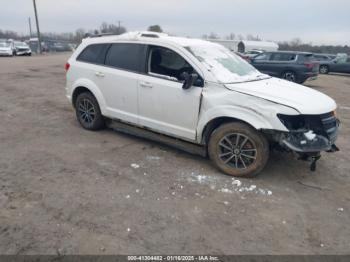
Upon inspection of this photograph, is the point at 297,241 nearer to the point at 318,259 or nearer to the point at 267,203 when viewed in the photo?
the point at 318,259

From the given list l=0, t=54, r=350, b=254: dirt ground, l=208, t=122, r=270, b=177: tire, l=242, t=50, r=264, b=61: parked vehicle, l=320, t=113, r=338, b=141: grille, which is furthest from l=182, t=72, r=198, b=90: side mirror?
l=242, t=50, r=264, b=61: parked vehicle

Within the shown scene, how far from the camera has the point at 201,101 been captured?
4.20 metres

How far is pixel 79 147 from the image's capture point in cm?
508

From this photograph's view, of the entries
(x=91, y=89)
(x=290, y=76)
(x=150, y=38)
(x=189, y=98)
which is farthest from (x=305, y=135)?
(x=290, y=76)

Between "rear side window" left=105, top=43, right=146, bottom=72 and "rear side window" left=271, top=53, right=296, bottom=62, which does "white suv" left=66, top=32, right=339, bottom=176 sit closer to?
"rear side window" left=105, top=43, right=146, bottom=72

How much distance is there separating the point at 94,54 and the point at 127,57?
0.88 metres

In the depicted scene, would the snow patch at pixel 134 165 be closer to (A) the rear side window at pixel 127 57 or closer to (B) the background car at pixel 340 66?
(A) the rear side window at pixel 127 57

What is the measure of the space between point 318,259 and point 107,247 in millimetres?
1912

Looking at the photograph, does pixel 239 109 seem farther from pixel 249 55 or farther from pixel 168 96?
pixel 249 55

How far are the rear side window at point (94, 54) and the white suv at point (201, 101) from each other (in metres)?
0.02

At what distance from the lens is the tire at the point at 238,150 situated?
3.93m

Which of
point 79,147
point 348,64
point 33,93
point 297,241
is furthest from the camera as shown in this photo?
point 348,64

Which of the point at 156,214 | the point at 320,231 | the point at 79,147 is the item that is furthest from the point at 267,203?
the point at 79,147

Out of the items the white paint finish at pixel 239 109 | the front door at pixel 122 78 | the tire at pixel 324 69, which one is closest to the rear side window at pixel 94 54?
the front door at pixel 122 78
